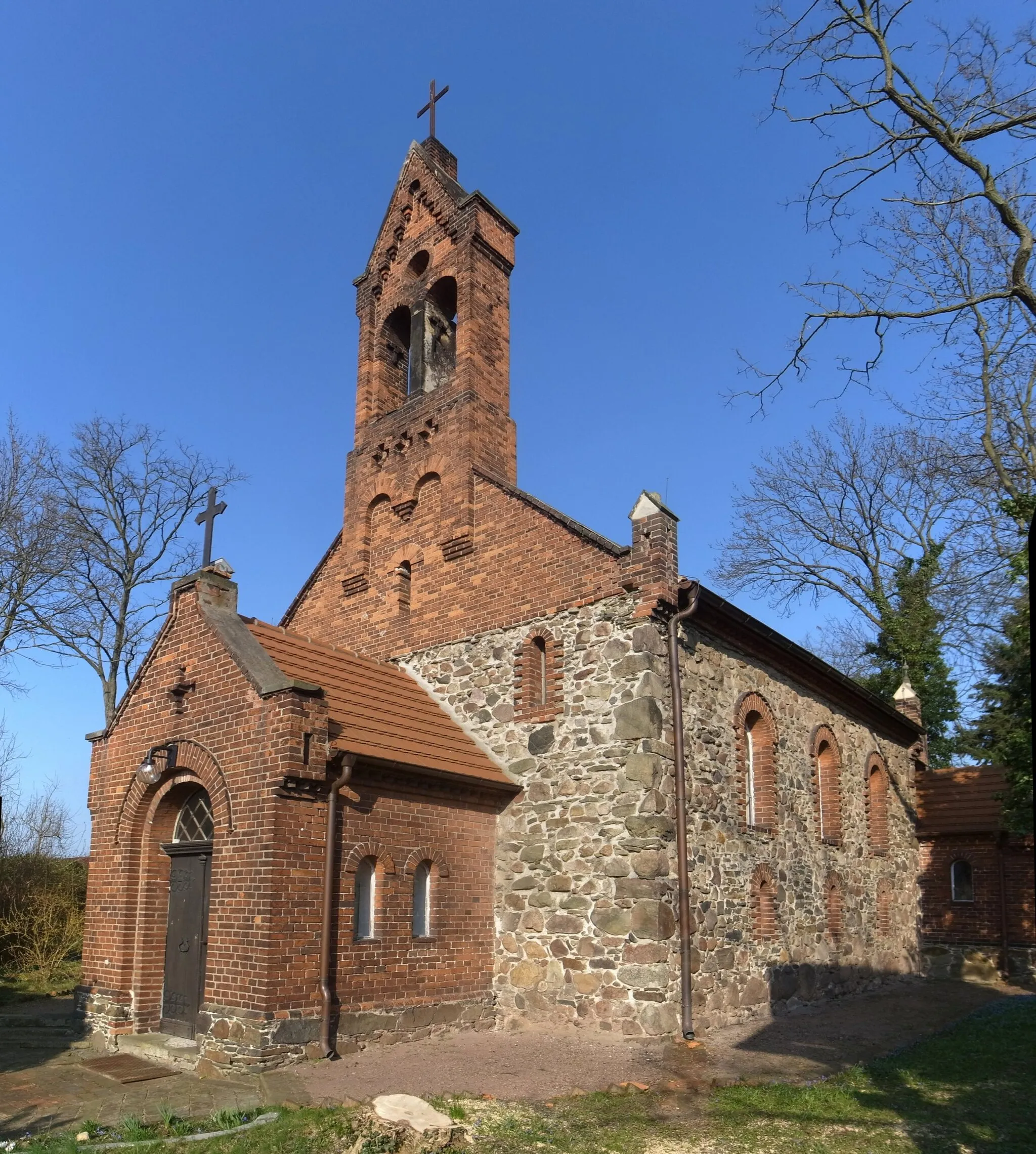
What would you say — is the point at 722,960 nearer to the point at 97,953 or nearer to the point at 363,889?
the point at 363,889

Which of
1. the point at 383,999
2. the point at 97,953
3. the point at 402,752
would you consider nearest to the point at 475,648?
the point at 402,752

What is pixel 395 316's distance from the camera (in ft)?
57.2

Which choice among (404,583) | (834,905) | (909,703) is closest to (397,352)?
(404,583)

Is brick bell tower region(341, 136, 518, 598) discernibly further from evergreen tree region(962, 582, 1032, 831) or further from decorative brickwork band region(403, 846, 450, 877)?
evergreen tree region(962, 582, 1032, 831)

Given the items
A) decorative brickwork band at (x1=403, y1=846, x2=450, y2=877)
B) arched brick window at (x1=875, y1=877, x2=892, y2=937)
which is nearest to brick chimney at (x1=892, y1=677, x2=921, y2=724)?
arched brick window at (x1=875, y1=877, x2=892, y2=937)

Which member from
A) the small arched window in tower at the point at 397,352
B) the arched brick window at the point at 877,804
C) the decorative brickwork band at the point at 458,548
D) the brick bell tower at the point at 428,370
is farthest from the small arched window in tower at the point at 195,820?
the arched brick window at the point at 877,804

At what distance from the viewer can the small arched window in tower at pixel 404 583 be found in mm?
15398

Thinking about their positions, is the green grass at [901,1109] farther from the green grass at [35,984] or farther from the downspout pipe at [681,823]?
the green grass at [35,984]

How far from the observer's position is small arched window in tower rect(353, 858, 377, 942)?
1078 centimetres

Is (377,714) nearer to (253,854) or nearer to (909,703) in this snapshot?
(253,854)

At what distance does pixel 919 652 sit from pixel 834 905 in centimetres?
1049

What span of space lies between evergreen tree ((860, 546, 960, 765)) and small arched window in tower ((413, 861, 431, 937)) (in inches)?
623

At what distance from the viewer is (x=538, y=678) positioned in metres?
13.2

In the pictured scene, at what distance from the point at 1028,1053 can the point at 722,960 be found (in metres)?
3.44
